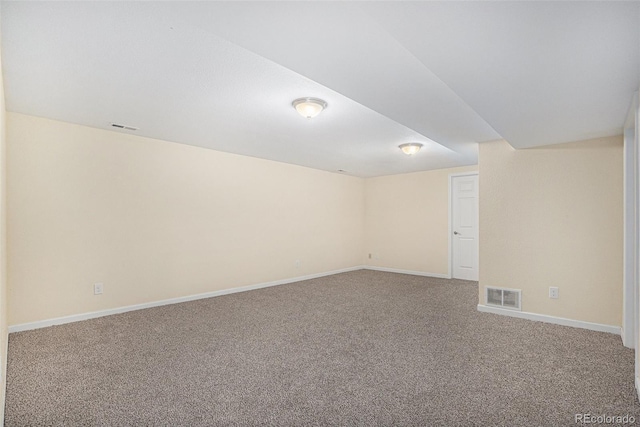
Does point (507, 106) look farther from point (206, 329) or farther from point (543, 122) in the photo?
point (206, 329)

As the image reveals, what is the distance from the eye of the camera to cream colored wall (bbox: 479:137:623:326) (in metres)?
3.41

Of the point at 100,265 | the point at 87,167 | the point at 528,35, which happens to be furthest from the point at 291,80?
the point at 100,265

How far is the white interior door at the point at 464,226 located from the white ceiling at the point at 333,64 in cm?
269

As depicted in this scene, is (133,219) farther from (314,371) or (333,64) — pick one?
(333,64)

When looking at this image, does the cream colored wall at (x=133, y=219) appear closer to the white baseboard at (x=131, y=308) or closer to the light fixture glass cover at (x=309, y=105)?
the white baseboard at (x=131, y=308)

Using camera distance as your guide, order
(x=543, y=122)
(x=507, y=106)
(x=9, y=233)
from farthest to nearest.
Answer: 1. (x=9, y=233)
2. (x=543, y=122)
3. (x=507, y=106)

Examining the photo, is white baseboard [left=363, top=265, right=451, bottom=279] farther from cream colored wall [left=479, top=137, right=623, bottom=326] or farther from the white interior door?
cream colored wall [left=479, top=137, right=623, bottom=326]

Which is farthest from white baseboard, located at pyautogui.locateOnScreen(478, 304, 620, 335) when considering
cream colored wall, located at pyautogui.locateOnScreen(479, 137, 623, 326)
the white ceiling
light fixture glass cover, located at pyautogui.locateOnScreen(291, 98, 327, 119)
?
light fixture glass cover, located at pyautogui.locateOnScreen(291, 98, 327, 119)

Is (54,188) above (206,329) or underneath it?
above

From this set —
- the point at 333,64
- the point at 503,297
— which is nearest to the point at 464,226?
the point at 503,297

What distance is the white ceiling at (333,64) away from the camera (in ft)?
5.01

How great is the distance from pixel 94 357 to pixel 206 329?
0.98 metres

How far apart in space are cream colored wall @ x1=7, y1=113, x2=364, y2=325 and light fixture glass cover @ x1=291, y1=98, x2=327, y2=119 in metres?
2.41

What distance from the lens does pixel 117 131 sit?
406 centimetres
